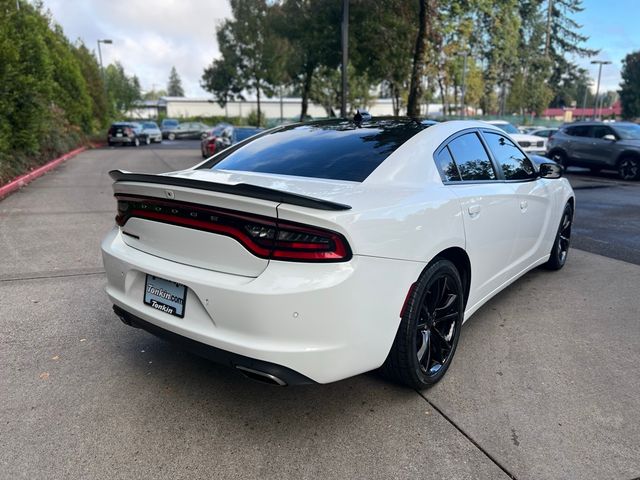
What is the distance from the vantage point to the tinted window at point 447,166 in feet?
10.5

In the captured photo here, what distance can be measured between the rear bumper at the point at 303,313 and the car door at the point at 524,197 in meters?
1.86

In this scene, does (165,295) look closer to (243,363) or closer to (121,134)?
(243,363)

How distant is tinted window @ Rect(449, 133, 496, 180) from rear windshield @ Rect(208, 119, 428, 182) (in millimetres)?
305

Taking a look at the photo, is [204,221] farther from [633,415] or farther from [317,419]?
[633,415]

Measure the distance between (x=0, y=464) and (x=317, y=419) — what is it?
156cm

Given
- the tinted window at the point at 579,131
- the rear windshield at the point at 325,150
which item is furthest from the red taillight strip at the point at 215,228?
the tinted window at the point at 579,131

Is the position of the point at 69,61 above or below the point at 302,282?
above

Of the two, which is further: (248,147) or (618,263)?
(618,263)

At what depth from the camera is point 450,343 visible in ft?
10.5

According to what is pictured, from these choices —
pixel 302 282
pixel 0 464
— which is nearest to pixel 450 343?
pixel 302 282

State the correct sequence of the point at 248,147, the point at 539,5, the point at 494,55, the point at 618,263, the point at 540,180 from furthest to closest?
the point at 539,5
the point at 494,55
the point at 618,263
the point at 540,180
the point at 248,147

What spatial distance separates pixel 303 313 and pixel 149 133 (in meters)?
33.8

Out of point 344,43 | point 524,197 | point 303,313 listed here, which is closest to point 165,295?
point 303,313

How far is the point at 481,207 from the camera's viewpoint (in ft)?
11.0
